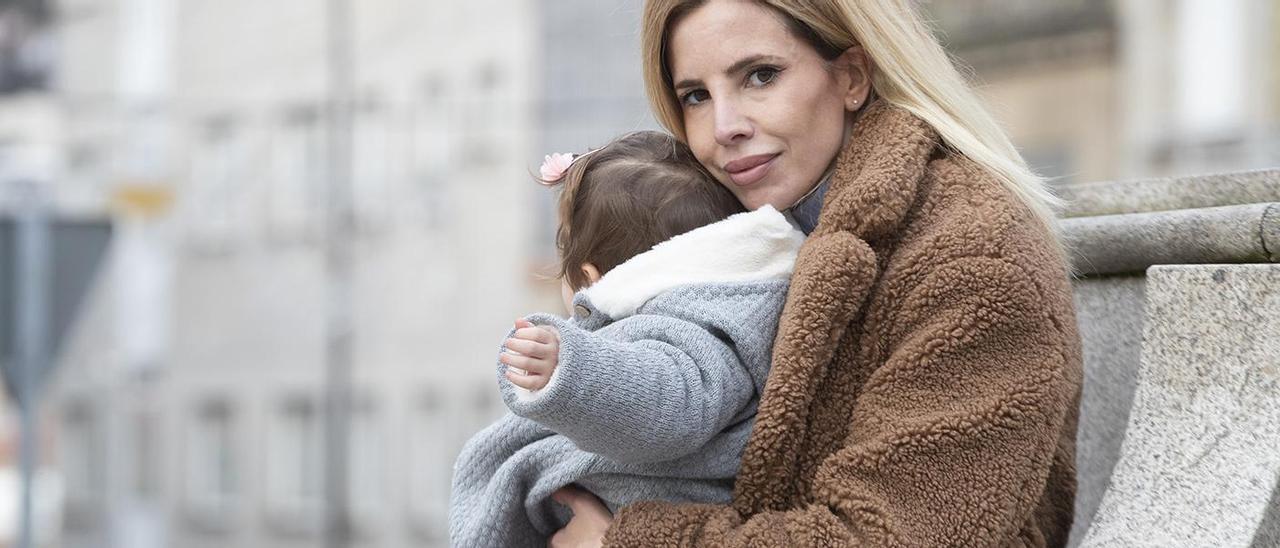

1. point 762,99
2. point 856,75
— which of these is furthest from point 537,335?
point 856,75

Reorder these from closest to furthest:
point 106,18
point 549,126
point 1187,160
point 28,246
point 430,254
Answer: point 28,246 < point 1187,160 < point 549,126 < point 430,254 < point 106,18

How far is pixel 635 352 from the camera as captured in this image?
10.2 feet

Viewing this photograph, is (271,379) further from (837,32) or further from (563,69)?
(837,32)

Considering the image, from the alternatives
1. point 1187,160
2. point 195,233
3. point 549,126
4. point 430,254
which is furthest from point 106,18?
point 1187,160

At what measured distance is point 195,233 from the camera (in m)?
29.2

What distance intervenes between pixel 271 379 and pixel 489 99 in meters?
6.50

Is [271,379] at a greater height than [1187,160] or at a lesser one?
lesser

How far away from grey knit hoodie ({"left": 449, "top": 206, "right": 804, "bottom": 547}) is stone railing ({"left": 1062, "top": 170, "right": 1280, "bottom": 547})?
56cm

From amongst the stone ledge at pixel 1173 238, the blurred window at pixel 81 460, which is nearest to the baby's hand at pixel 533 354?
the stone ledge at pixel 1173 238

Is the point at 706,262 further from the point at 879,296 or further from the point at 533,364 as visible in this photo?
the point at 533,364

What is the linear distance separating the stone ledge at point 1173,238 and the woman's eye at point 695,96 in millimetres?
703

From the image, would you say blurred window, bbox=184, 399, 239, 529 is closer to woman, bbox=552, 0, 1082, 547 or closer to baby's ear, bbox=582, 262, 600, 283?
baby's ear, bbox=582, 262, 600, 283

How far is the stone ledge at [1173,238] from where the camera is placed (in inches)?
135

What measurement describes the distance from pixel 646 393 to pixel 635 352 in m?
0.06
